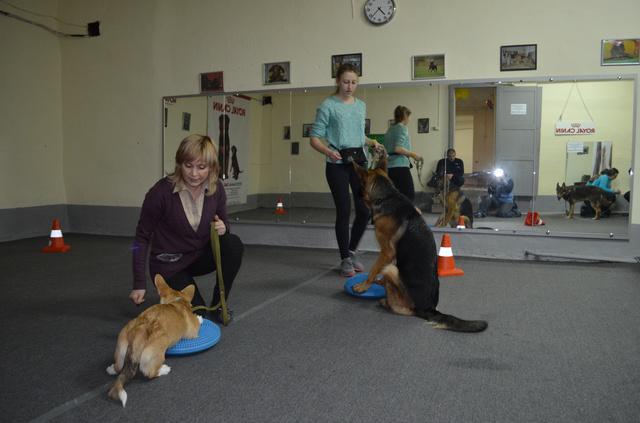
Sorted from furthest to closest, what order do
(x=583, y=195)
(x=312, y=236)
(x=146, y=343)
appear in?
(x=312, y=236) < (x=583, y=195) < (x=146, y=343)

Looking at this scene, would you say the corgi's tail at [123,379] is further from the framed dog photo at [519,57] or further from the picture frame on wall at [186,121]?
the picture frame on wall at [186,121]

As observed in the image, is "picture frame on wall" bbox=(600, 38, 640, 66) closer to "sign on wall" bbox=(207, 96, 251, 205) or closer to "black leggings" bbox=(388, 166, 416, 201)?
"black leggings" bbox=(388, 166, 416, 201)

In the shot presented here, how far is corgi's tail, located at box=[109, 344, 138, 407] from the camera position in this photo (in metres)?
1.84

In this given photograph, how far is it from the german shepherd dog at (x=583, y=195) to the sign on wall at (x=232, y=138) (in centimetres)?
404

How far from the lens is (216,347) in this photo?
8.20ft

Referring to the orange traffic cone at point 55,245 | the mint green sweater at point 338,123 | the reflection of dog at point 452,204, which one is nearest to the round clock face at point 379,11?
the mint green sweater at point 338,123

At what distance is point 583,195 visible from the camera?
516 cm

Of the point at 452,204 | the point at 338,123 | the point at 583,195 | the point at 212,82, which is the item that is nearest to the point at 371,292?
the point at 338,123

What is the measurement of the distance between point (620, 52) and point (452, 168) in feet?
6.78

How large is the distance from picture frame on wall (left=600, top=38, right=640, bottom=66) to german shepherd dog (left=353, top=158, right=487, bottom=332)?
3.24 meters

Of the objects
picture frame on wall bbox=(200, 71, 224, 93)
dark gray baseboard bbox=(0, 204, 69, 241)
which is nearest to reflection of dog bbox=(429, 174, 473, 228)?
picture frame on wall bbox=(200, 71, 224, 93)

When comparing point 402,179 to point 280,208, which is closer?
point 402,179

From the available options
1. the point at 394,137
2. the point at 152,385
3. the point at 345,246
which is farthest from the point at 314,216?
the point at 152,385

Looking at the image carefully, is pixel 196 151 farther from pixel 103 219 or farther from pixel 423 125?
pixel 103 219
